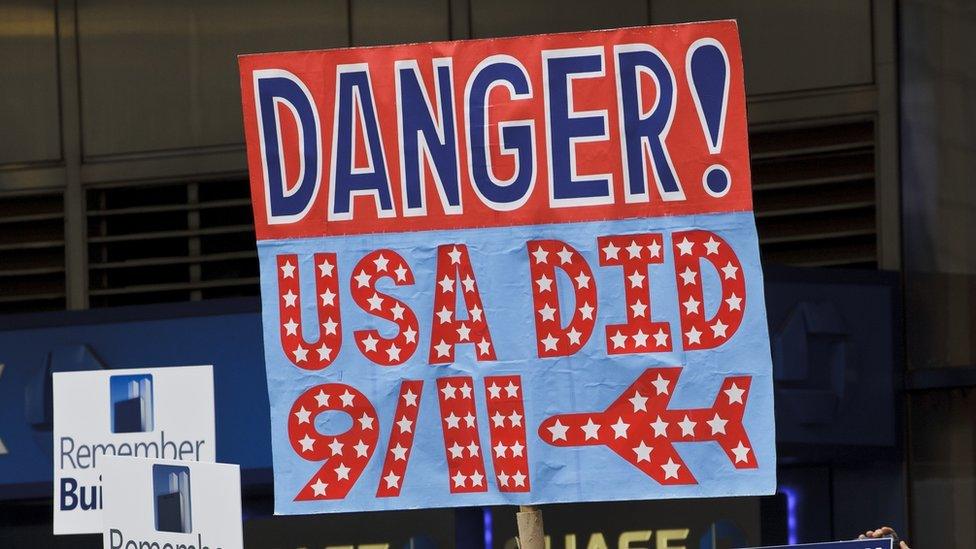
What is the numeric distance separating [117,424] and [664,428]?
312 cm

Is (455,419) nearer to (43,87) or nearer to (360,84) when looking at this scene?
(360,84)

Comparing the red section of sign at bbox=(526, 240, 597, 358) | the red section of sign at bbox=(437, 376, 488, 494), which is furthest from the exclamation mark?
the red section of sign at bbox=(437, 376, 488, 494)

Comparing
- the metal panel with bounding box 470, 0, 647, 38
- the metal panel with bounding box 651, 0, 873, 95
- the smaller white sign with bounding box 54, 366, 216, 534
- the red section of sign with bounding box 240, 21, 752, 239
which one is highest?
the metal panel with bounding box 470, 0, 647, 38

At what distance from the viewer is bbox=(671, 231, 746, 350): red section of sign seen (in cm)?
762

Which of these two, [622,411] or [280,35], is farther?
[280,35]

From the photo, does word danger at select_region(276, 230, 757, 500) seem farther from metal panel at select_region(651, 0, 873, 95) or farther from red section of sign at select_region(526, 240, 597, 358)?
metal panel at select_region(651, 0, 873, 95)

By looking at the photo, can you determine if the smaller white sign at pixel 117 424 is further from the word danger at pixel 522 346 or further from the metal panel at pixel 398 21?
the metal panel at pixel 398 21

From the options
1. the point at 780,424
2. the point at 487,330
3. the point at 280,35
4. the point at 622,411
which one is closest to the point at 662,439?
the point at 622,411

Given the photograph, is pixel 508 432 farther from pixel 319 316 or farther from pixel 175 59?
pixel 175 59

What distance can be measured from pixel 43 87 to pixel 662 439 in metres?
9.91

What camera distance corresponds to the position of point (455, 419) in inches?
304

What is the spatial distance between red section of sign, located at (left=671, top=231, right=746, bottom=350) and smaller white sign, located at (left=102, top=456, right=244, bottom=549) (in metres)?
2.02

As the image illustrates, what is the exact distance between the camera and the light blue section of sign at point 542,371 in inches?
299

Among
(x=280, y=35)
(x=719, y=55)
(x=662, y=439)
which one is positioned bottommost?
(x=662, y=439)
